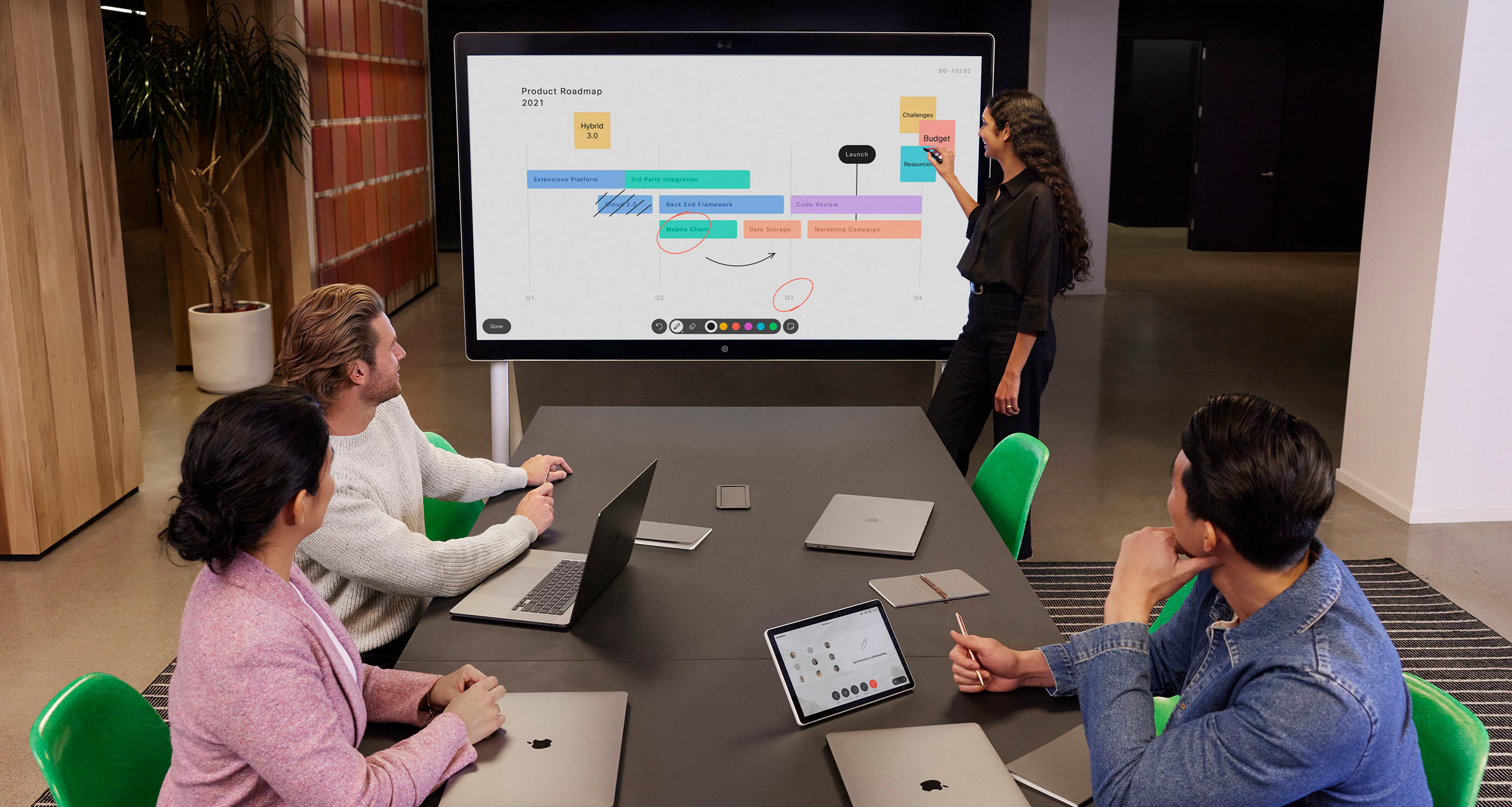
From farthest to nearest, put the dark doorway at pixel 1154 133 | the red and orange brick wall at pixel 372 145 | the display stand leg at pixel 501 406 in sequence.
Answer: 1. the dark doorway at pixel 1154 133
2. the red and orange brick wall at pixel 372 145
3. the display stand leg at pixel 501 406

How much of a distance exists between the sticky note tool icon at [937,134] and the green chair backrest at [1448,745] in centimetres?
222

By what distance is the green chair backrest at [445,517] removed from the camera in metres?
2.74

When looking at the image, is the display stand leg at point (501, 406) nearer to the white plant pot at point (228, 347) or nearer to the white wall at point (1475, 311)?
the white plant pot at point (228, 347)

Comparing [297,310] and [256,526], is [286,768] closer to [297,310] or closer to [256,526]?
A: [256,526]

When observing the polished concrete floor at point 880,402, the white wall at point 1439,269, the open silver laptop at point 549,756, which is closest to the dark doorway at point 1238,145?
the polished concrete floor at point 880,402

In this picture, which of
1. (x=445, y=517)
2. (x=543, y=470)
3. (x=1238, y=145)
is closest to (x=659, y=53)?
(x=543, y=470)

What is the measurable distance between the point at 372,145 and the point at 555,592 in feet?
23.2

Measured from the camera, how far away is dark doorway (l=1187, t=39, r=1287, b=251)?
44.3 feet

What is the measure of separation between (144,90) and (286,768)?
215 inches

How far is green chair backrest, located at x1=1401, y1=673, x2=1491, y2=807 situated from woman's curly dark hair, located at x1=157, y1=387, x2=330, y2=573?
1489 millimetres

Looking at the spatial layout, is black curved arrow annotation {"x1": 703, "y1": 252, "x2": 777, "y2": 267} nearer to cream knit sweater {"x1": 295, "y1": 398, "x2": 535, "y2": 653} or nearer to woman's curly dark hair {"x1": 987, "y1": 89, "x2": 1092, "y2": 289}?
woman's curly dark hair {"x1": 987, "y1": 89, "x2": 1092, "y2": 289}

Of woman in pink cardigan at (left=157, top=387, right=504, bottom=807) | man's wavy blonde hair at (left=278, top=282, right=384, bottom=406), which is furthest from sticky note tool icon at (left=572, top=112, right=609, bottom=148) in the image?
woman in pink cardigan at (left=157, top=387, right=504, bottom=807)

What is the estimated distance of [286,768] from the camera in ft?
4.56

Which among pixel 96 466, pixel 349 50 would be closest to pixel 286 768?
pixel 96 466
